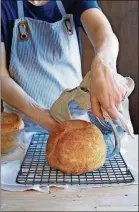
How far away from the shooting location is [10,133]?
704 millimetres

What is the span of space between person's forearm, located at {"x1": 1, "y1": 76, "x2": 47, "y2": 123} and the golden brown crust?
0.03 m

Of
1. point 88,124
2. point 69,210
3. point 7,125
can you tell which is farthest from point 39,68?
point 69,210

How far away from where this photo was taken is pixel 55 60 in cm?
100

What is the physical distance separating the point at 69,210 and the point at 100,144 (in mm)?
142

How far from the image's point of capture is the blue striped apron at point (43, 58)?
95 centimetres

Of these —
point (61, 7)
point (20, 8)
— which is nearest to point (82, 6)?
point (61, 7)

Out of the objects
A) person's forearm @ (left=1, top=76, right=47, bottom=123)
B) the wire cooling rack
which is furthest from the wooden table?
person's forearm @ (left=1, top=76, right=47, bottom=123)

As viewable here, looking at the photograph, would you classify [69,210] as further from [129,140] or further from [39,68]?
[39,68]

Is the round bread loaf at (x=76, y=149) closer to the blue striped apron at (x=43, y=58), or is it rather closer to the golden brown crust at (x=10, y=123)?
the golden brown crust at (x=10, y=123)

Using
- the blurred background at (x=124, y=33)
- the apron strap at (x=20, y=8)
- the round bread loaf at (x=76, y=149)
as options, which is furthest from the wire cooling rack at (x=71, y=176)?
the blurred background at (x=124, y=33)

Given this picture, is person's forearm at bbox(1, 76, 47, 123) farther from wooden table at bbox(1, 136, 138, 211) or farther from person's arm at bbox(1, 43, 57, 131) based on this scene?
wooden table at bbox(1, 136, 138, 211)

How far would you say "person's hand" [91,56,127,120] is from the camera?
50 cm

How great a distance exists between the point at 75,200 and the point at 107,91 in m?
0.21

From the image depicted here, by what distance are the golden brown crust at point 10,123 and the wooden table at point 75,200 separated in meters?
0.18
